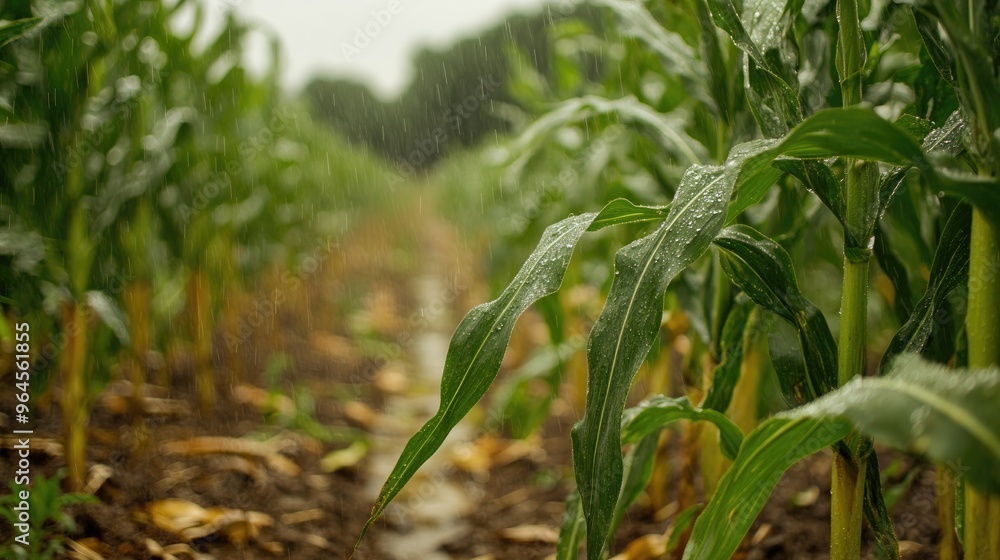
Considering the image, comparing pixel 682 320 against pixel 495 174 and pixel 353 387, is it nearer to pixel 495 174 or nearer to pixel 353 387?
pixel 353 387

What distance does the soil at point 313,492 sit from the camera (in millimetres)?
1233

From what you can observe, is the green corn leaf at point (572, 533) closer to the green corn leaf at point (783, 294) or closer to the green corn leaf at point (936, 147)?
the green corn leaf at point (783, 294)

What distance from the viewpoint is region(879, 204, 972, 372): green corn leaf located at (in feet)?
2.26

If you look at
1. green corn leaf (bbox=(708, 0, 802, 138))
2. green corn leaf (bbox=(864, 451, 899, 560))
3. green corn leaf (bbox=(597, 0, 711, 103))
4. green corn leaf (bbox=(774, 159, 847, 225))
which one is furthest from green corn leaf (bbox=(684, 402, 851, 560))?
green corn leaf (bbox=(597, 0, 711, 103))

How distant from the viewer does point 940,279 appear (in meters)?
0.71

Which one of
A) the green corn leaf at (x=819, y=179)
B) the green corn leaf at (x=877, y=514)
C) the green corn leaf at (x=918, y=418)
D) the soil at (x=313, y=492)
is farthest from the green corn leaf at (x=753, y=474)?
the soil at (x=313, y=492)

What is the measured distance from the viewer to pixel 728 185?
62 cm

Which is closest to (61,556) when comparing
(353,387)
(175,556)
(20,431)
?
(175,556)

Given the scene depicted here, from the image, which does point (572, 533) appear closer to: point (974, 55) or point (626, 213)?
point (626, 213)

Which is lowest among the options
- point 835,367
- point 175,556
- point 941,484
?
point 941,484

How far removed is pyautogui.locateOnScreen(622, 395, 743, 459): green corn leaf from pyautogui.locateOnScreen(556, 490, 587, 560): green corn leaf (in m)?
0.13

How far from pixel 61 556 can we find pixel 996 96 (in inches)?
53.2

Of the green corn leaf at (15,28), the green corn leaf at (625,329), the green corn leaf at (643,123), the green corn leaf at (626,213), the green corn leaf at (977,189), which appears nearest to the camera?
the green corn leaf at (977,189)

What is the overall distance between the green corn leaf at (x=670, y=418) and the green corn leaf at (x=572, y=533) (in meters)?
0.13
